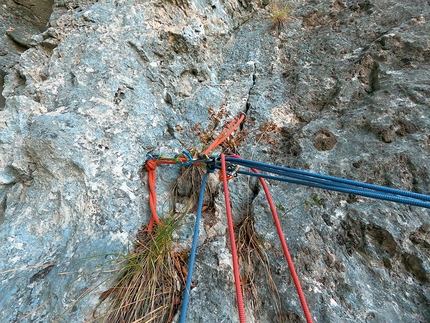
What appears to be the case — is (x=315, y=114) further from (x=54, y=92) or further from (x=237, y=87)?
(x=54, y=92)

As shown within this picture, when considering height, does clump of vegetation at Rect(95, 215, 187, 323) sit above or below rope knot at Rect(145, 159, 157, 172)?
below

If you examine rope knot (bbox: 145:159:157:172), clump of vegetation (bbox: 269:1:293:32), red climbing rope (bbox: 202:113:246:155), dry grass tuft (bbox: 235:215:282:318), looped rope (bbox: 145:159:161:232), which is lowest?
dry grass tuft (bbox: 235:215:282:318)

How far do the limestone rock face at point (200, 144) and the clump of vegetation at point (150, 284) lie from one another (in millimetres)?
83

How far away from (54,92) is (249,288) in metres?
1.82

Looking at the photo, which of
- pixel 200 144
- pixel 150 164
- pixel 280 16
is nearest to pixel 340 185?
pixel 200 144

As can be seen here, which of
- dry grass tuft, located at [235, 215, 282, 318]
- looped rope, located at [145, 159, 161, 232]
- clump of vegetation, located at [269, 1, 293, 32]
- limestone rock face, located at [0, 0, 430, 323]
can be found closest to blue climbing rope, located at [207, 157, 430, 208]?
limestone rock face, located at [0, 0, 430, 323]

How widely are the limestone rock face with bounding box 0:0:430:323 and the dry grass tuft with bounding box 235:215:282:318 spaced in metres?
0.02

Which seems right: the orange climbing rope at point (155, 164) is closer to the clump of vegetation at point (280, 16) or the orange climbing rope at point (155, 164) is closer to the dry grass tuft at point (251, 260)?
the dry grass tuft at point (251, 260)

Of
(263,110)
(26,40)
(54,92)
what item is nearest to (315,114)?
(263,110)

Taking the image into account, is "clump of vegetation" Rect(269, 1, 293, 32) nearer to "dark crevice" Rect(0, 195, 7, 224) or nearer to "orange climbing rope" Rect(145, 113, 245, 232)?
"orange climbing rope" Rect(145, 113, 245, 232)

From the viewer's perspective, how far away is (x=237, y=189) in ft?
5.16

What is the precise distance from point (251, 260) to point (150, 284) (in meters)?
0.52

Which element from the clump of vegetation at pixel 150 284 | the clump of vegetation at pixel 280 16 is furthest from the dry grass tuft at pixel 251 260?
Result: the clump of vegetation at pixel 280 16

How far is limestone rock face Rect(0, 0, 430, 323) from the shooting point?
1.15 metres
